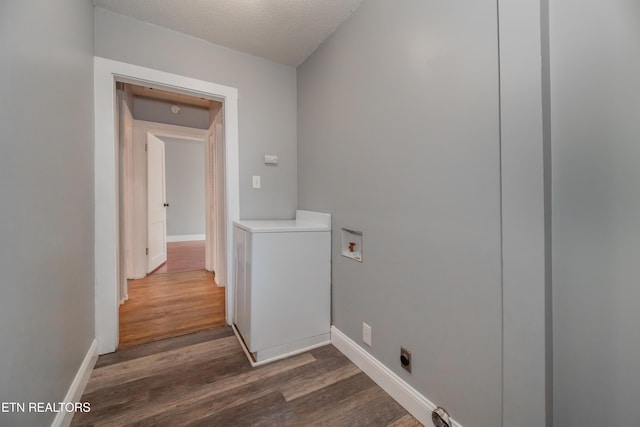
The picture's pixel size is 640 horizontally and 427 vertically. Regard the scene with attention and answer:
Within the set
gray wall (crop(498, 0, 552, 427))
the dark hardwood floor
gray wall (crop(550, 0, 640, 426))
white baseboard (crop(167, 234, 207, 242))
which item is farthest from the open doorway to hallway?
gray wall (crop(550, 0, 640, 426))

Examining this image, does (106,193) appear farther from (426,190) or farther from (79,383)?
(426,190)

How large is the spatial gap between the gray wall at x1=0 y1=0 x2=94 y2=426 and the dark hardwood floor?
0.86 feet

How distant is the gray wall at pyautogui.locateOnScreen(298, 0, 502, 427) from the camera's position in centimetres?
98

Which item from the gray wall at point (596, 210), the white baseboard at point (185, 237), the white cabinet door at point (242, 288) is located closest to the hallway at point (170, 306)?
the white cabinet door at point (242, 288)

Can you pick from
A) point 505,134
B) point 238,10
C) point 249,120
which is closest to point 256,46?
point 238,10

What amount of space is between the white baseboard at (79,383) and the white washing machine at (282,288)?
86 centimetres

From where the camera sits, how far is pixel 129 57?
1.79 meters

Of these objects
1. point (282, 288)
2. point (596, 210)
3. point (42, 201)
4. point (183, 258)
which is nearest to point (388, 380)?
point (282, 288)

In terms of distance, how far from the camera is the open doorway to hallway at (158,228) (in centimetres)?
230

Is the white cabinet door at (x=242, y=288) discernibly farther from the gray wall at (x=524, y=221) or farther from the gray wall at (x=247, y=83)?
the gray wall at (x=524, y=221)

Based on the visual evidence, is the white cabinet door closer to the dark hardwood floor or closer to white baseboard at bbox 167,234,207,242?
the dark hardwood floor

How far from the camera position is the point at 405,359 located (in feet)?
4.30

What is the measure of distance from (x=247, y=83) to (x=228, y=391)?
89.1 inches

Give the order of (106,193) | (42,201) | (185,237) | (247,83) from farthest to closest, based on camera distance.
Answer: (185,237) < (247,83) < (106,193) < (42,201)
